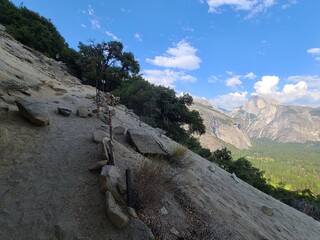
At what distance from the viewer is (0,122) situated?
7.25 meters

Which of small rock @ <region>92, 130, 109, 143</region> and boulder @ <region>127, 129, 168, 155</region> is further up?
boulder @ <region>127, 129, 168, 155</region>

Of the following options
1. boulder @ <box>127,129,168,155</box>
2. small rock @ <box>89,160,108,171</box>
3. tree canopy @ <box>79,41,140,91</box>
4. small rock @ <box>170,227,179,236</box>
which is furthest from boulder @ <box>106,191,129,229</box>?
tree canopy @ <box>79,41,140,91</box>

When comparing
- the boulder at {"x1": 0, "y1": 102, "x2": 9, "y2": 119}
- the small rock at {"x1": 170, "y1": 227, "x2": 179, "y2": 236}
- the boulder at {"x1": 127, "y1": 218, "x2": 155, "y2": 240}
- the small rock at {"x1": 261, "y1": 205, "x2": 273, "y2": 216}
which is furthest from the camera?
the small rock at {"x1": 261, "y1": 205, "x2": 273, "y2": 216}

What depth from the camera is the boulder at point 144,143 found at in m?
8.15

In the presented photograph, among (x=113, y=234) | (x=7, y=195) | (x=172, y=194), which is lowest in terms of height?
(x=7, y=195)

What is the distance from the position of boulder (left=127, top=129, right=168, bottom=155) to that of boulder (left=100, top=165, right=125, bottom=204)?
98.1 inches

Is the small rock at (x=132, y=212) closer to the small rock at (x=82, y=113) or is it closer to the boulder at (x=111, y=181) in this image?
the boulder at (x=111, y=181)

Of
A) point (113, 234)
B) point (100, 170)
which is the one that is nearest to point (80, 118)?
point (100, 170)

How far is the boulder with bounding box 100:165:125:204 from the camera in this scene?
5203 mm

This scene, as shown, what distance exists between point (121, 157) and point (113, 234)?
2478 millimetres

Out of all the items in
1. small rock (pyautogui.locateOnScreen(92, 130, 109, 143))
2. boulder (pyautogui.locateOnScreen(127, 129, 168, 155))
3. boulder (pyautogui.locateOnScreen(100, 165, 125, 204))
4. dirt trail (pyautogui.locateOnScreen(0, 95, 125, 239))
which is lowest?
dirt trail (pyautogui.locateOnScreen(0, 95, 125, 239))

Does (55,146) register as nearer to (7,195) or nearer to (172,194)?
(7,195)

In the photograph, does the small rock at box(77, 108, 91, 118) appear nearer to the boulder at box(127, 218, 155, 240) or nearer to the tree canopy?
the boulder at box(127, 218, 155, 240)

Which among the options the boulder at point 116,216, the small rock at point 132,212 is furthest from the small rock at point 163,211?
the boulder at point 116,216
